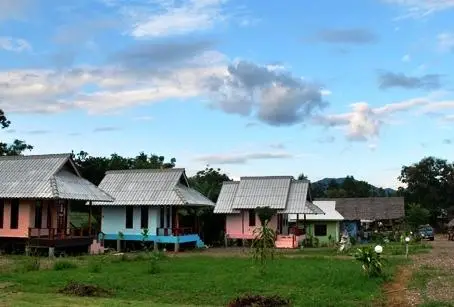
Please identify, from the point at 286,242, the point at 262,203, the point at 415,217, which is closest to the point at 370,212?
the point at 415,217

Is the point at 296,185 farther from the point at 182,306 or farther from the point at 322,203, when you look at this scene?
the point at 182,306

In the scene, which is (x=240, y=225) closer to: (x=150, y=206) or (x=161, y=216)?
(x=161, y=216)

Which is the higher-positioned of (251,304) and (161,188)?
(161,188)

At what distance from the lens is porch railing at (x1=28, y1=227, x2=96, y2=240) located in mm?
32934

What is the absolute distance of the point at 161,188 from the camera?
1646 inches

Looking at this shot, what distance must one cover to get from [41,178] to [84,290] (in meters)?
19.3

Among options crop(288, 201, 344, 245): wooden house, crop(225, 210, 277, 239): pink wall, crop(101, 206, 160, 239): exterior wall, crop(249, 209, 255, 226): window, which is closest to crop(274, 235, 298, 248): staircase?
crop(225, 210, 277, 239): pink wall

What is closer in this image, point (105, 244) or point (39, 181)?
point (39, 181)

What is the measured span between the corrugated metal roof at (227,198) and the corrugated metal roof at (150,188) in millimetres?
3023

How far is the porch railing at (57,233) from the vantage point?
32934 millimetres

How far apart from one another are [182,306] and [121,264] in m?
12.2

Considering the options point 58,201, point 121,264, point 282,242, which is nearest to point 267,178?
point 282,242

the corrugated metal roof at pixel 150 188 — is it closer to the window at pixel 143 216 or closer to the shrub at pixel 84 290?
the window at pixel 143 216

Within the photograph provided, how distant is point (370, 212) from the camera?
68562 mm
